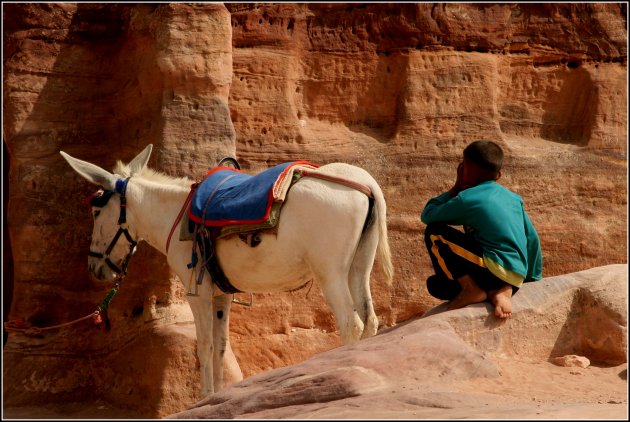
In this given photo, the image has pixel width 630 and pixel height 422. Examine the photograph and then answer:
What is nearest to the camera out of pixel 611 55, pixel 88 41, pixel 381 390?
pixel 381 390

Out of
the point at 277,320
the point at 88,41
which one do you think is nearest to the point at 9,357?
the point at 277,320

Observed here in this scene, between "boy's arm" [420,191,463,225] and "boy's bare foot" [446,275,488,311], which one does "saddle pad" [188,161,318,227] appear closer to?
"boy's arm" [420,191,463,225]

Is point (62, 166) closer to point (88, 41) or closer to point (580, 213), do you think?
point (88, 41)

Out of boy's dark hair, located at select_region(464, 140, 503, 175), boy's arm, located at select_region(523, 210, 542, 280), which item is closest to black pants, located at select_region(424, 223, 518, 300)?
boy's arm, located at select_region(523, 210, 542, 280)

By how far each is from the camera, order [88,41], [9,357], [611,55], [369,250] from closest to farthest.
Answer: [369,250] → [9,357] → [88,41] → [611,55]

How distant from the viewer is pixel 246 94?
1076 cm

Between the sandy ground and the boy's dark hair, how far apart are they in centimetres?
126

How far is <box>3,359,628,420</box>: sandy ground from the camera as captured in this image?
4734 millimetres

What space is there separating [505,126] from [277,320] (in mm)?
3480

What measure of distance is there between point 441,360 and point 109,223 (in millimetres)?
4126

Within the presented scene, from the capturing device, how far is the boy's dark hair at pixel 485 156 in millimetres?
6438

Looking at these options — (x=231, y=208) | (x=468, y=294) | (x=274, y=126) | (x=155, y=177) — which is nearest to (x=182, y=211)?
(x=155, y=177)

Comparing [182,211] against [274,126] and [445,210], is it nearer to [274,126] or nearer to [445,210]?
[274,126]

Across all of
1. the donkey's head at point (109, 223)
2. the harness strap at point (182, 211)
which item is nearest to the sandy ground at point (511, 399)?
the harness strap at point (182, 211)
